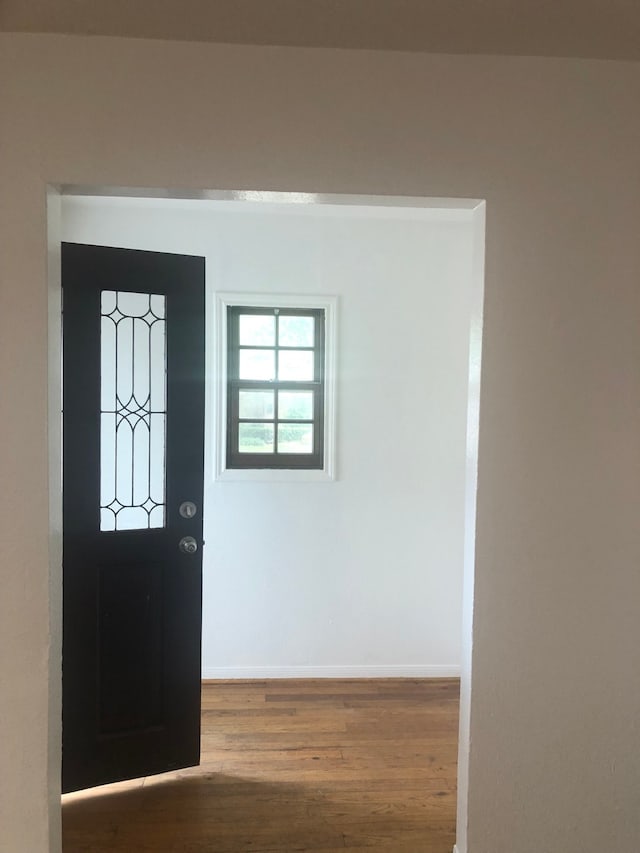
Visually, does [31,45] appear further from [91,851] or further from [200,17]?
[91,851]

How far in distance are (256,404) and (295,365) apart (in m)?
0.31

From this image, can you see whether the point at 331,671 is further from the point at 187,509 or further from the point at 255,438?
A: the point at 187,509

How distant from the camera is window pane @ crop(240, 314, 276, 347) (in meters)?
3.26

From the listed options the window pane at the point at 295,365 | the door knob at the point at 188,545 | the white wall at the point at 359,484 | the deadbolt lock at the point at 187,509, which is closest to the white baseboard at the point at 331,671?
the white wall at the point at 359,484

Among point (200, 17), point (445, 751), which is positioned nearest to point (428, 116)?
point (200, 17)

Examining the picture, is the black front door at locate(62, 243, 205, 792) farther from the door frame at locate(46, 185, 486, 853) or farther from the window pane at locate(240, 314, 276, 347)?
the window pane at locate(240, 314, 276, 347)

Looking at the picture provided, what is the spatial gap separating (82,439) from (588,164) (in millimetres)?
1949

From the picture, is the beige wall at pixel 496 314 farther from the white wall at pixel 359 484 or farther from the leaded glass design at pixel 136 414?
the white wall at pixel 359 484

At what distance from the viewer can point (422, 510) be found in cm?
333

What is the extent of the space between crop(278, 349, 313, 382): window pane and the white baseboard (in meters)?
1.65

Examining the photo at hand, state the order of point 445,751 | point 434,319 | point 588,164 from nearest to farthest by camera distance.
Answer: point 588,164 < point 445,751 < point 434,319

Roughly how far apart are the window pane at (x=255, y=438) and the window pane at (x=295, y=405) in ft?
0.37

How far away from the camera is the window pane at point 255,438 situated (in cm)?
329

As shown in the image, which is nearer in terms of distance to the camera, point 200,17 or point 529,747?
point 200,17
